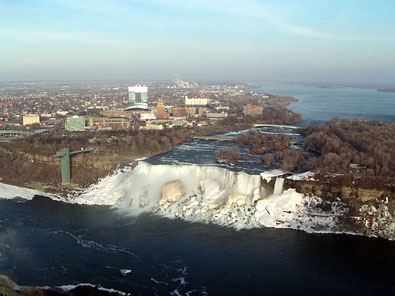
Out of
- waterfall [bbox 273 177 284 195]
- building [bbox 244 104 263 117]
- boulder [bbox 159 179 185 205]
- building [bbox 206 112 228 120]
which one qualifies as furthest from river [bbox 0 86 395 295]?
building [bbox 244 104 263 117]

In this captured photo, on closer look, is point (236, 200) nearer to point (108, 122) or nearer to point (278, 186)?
point (278, 186)

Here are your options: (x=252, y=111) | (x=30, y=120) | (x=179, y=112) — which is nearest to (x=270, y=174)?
(x=252, y=111)

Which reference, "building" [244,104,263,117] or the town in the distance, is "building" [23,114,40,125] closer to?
the town in the distance

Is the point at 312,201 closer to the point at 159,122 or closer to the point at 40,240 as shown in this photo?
the point at 40,240

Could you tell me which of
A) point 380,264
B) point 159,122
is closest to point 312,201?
point 380,264

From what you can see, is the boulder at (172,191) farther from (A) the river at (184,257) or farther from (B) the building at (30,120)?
(B) the building at (30,120)

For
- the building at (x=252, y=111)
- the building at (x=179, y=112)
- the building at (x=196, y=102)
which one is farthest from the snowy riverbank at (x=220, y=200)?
the building at (x=196, y=102)
